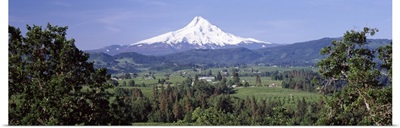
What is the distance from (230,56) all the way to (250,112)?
10343 centimetres

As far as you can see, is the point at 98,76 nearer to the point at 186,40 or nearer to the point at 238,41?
the point at 186,40

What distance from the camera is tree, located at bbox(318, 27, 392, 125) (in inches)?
195

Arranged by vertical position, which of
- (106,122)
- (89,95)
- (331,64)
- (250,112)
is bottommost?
(250,112)

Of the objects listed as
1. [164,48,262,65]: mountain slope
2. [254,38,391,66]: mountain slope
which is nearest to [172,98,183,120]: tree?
[254,38,391,66]: mountain slope

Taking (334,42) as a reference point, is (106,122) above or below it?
below

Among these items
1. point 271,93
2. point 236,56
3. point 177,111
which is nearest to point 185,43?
point 236,56

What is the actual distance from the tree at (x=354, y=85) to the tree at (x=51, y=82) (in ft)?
9.92

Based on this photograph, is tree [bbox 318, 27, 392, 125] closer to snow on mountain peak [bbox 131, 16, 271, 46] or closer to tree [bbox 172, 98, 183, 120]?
tree [bbox 172, 98, 183, 120]

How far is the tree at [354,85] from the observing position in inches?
195

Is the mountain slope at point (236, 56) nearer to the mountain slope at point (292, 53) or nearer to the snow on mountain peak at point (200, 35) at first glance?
the mountain slope at point (292, 53)

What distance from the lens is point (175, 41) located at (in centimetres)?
15025

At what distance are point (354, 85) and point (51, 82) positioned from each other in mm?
3876

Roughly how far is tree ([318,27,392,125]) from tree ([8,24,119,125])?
9.92 feet

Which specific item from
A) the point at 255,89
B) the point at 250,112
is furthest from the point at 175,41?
the point at 250,112
